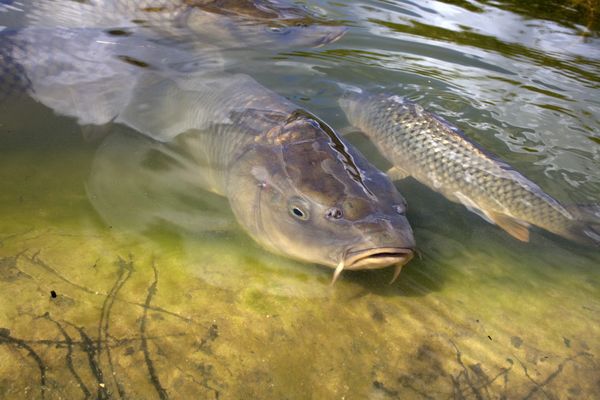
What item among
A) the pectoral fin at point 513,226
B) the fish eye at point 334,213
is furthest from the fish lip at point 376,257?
the pectoral fin at point 513,226

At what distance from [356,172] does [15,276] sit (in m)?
1.71

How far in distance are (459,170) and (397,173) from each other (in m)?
0.45

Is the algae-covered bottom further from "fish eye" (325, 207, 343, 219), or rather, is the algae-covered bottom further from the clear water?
"fish eye" (325, 207, 343, 219)

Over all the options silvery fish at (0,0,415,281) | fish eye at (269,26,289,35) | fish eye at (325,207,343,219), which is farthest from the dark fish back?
fish eye at (325,207,343,219)

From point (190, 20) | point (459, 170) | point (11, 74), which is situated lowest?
point (11, 74)

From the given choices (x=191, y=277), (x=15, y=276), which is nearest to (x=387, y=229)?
(x=191, y=277)

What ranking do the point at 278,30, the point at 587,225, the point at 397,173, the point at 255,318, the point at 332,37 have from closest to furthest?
the point at 255,318
the point at 587,225
the point at 397,173
the point at 278,30
the point at 332,37

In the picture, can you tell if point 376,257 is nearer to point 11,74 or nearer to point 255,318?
point 255,318

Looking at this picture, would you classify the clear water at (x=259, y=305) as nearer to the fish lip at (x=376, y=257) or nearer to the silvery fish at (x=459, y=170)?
the silvery fish at (x=459, y=170)

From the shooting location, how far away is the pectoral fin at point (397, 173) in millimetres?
3727

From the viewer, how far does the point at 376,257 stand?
7.55 ft

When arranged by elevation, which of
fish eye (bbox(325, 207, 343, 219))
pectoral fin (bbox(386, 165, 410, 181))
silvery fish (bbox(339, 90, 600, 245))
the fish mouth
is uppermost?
the fish mouth

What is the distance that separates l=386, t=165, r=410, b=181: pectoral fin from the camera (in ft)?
12.2

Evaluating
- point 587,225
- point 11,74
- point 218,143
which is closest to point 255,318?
point 218,143
